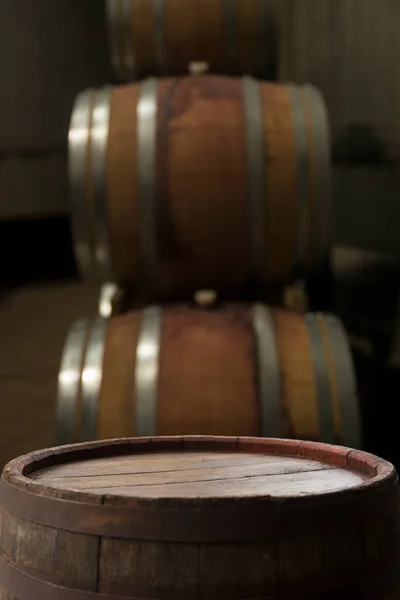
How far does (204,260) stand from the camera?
2848mm

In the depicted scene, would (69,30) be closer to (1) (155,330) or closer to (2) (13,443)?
(2) (13,443)

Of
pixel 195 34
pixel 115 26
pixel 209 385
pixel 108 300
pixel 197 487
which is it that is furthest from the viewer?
pixel 115 26

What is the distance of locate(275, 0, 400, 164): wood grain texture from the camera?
3.98m

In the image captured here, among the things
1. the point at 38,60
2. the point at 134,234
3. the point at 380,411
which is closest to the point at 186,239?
the point at 134,234

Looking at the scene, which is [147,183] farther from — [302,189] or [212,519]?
[212,519]

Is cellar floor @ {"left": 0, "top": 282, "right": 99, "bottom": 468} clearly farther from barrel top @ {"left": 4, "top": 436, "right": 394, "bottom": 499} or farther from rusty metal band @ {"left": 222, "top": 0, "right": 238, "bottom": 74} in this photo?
barrel top @ {"left": 4, "top": 436, "right": 394, "bottom": 499}

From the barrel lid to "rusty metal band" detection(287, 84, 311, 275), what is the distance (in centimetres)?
130

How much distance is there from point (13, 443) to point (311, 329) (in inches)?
72.5

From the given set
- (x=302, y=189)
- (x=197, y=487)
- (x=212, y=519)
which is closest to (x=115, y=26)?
(x=302, y=189)

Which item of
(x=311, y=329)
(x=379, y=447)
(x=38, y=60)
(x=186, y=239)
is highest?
(x=38, y=60)

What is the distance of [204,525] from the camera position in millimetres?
1175

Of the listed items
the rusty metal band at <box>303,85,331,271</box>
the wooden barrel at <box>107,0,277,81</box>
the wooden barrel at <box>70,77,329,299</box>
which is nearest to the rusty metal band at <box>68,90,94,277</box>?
the wooden barrel at <box>70,77,329,299</box>

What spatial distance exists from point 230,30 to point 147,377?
1.34 m

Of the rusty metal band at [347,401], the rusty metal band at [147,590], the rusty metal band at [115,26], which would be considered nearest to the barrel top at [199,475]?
the rusty metal band at [147,590]
